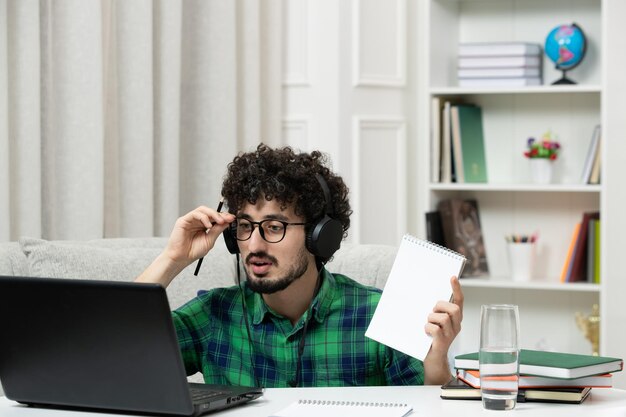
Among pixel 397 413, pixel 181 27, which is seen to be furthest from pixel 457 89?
pixel 397 413

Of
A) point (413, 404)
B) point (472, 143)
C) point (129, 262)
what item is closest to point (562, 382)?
point (413, 404)

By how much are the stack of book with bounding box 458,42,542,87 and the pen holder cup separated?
0.59 metres

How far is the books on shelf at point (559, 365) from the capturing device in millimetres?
1489

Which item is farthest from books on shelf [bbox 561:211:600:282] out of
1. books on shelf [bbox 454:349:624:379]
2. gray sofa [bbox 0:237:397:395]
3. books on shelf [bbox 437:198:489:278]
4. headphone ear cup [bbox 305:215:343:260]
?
books on shelf [bbox 454:349:624:379]

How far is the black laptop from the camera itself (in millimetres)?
1354

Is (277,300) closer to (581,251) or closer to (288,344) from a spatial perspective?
(288,344)

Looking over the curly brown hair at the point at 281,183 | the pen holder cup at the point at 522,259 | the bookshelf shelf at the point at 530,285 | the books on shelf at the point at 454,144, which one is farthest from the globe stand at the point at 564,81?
the curly brown hair at the point at 281,183

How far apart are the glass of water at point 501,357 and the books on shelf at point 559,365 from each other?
58 mm

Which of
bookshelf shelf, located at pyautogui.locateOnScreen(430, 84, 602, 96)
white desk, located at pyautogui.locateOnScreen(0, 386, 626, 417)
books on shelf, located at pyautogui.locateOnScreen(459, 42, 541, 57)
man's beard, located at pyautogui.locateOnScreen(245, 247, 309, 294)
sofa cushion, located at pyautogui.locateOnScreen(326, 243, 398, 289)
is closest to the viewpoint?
white desk, located at pyautogui.locateOnScreen(0, 386, 626, 417)

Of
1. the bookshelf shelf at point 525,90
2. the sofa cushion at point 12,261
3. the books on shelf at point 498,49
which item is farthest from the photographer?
the books on shelf at point 498,49

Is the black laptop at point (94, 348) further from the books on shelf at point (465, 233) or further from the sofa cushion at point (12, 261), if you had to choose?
the books on shelf at point (465, 233)

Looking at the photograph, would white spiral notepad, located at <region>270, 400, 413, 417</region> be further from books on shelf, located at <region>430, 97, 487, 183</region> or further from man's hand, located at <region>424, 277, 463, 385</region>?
books on shelf, located at <region>430, 97, 487, 183</region>

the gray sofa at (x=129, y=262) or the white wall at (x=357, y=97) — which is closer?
the gray sofa at (x=129, y=262)

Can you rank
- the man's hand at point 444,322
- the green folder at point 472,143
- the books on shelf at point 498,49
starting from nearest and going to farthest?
the man's hand at point 444,322 < the books on shelf at point 498,49 < the green folder at point 472,143
